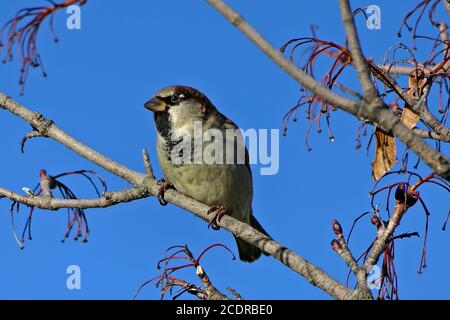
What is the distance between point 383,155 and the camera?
4082 mm

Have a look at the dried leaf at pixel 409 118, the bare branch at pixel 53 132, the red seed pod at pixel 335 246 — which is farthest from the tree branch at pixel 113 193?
the dried leaf at pixel 409 118

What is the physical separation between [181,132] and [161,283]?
1.71 metres

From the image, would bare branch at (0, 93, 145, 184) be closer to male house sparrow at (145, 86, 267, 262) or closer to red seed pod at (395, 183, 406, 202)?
male house sparrow at (145, 86, 267, 262)

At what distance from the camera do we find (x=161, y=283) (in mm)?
4371

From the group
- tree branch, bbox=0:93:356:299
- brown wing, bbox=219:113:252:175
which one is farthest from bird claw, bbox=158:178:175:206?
brown wing, bbox=219:113:252:175

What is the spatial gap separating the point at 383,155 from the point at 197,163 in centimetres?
198

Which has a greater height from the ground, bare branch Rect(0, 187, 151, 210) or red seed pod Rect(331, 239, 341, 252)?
bare branch Rect(0, 187, 151, 210)

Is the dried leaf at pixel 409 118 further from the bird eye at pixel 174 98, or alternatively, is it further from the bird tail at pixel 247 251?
the bird tail at pixel 247 251

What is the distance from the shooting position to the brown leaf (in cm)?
407

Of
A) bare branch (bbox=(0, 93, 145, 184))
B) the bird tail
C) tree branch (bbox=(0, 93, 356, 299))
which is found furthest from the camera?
the bird tail

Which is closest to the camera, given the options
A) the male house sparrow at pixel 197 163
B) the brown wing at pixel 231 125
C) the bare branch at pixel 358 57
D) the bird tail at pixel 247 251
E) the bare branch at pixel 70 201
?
the bare branch at pixel 358 57

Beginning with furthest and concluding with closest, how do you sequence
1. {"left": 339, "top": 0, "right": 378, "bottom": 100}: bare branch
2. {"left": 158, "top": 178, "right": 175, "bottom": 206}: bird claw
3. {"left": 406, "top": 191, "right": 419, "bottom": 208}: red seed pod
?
1. {"left": 158, "top": 178, "right": 175, "bottom": 206}: bird claw
2. {"left": 406, "top": 191, "right": 419, "bottom": 208}: red seed pod
3. {"left": 339, "top": 0, "right": 378, "bottom": 100}: bare branch

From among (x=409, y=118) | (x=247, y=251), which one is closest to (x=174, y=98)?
(x=247, y=251)

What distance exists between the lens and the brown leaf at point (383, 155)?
4.07 m
